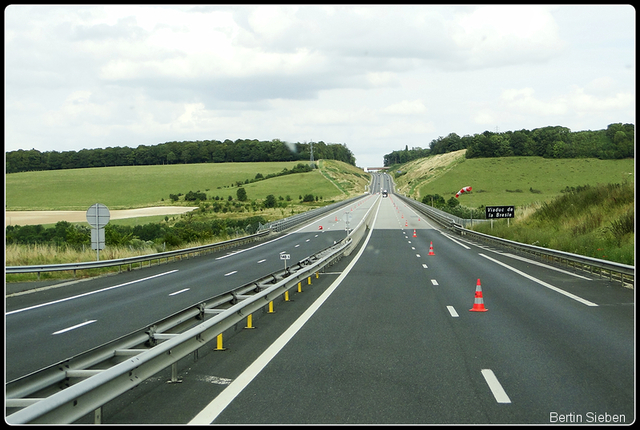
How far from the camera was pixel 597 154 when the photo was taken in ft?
549

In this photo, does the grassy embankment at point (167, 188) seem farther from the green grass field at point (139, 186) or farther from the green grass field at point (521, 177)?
the green grass field at point (521, 177)

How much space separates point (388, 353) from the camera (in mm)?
9352

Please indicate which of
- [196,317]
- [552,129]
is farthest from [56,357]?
[552,129]

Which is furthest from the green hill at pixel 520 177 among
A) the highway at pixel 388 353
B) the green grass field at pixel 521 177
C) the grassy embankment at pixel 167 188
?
the highway at pixel 388 353

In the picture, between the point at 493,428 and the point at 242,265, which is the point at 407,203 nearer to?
the point at 242,265

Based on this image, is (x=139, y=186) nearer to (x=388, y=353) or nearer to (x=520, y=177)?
(x=520, y=177)

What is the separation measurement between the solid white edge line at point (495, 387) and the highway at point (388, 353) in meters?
0.02

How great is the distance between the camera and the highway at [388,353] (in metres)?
6.46

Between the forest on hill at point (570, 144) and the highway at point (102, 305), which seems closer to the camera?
the highway at point (102, 305)

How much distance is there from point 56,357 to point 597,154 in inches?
7096

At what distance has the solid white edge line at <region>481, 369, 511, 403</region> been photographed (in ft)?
22.2

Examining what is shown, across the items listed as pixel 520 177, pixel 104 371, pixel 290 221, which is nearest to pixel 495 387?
pixel 104 371

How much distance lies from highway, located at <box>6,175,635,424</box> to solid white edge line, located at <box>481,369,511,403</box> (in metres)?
0.02

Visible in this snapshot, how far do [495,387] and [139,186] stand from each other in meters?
140
